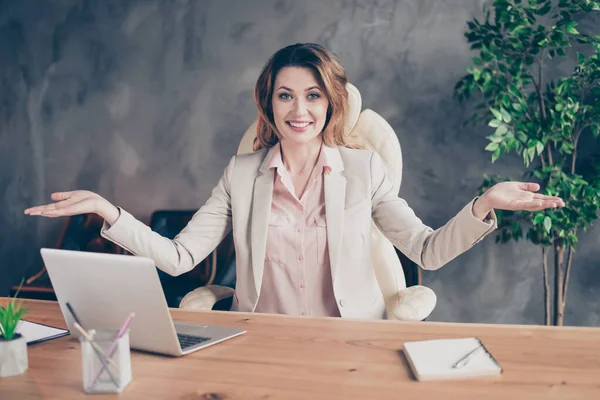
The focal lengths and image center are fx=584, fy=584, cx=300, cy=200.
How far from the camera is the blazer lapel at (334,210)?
1737mm

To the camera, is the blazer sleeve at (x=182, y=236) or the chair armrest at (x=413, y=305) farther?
the chair armrest at (x=413, y=305)

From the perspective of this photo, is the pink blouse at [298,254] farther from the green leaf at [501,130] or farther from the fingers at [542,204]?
the green leaf at [501,130]

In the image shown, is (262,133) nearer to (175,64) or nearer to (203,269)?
(203,269)

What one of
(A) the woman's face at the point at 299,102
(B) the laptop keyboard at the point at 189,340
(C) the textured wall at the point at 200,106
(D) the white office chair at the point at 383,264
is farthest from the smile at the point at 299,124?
(C) the textured wall at the point at 200,106

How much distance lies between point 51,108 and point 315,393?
11.4 ft

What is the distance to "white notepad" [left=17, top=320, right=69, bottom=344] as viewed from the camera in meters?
1.20

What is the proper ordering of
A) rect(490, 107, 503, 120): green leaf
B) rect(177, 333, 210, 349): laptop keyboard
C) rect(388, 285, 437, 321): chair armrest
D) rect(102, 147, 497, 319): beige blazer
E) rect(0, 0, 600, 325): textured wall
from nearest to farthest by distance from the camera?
rect(177, 333, 210, 349): laptop keyboard < rect(102, 147, 497, 319): beige blazer < rect(388, 285, 437, 321): chair armrest < rect(490, 107, 503, 120): green leaf < rect(0, 0, 600, 325): textured wall

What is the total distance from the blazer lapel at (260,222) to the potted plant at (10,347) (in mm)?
815

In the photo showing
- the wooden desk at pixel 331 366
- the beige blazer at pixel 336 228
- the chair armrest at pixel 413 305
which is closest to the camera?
the wooden desk at pixel 331 366

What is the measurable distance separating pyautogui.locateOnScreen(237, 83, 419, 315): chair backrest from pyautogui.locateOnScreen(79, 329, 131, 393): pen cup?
1245 millimetres

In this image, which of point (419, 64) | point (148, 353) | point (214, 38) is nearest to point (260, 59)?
point (214, 38)

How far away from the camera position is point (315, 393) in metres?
0.89

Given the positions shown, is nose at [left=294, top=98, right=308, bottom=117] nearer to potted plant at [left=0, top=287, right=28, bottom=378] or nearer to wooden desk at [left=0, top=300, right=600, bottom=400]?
wooden desk at [left=0, top=300, right=600, bottom=400]

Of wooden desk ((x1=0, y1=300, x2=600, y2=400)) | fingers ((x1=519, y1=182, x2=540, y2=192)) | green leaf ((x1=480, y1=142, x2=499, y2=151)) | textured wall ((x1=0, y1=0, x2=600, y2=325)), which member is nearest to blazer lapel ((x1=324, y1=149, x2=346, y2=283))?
wooden desk ((x1=0, y1=300, x2=600, y2=400))
